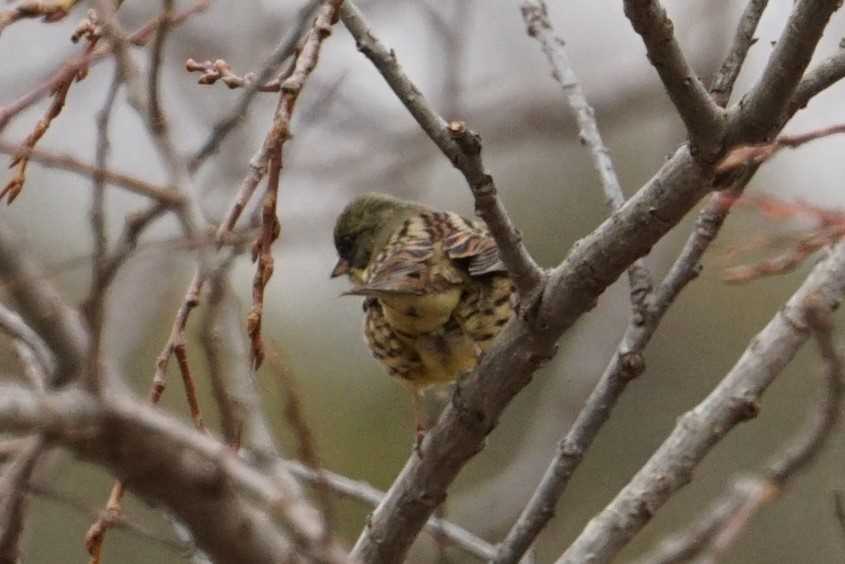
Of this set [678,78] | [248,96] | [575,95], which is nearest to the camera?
[248,96]

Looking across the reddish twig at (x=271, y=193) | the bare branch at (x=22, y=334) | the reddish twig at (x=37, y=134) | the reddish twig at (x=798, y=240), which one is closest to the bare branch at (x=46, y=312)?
the bare branch at (x=22, y=334)

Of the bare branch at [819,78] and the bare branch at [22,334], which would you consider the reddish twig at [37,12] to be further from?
the bare branch at [819,78]

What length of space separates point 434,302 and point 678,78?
1950 millimetres

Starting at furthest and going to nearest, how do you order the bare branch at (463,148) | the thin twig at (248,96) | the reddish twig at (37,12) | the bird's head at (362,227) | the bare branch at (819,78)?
the bird's head at (362,227), the bare branch at (463,148), the bare branch at (819,78), the reddish twig at (37,12), the thin twig at (248,96)

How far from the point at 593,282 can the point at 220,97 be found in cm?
322

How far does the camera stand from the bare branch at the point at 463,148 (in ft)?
8.64

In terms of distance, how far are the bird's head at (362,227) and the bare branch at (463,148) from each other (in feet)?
7.07

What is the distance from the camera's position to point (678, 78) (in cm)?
237

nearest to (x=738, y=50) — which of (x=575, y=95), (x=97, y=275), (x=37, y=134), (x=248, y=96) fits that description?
(x=575, y=95)

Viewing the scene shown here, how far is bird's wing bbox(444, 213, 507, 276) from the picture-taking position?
4238mm

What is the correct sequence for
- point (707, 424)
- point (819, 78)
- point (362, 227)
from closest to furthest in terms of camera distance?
1. point (819, 78)
2. point (707, 424)
3. point (362, 227)

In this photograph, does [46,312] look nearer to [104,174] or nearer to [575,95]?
[104,174]

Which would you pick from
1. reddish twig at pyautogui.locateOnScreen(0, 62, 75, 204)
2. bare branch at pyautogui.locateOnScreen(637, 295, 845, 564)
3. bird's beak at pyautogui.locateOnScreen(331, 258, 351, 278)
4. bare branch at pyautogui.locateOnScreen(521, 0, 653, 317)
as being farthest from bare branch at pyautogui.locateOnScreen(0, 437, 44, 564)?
bird's beak at pyautogui.locateOnScreen(331, 258, 351, 278)

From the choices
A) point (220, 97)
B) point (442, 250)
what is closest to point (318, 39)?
point (442, 250)
